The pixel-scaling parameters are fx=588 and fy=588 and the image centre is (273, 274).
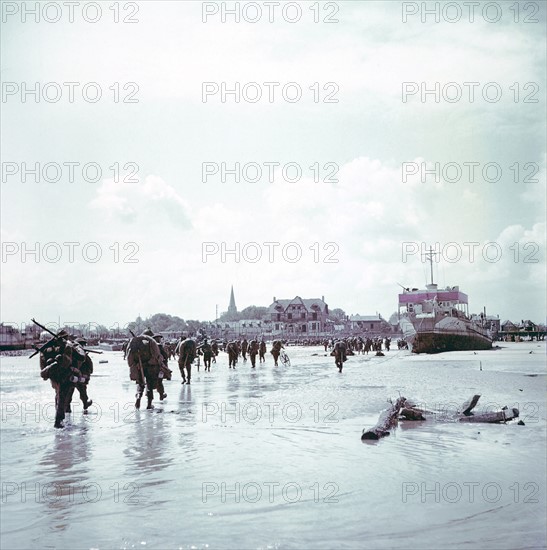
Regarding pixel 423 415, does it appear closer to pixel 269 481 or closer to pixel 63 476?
→ pixel 269 481

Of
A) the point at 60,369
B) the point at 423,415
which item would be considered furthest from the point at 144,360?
the point at 423,415

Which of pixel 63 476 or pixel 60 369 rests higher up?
pixel 60 369

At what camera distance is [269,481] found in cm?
675

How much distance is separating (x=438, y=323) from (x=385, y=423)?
50445 mm

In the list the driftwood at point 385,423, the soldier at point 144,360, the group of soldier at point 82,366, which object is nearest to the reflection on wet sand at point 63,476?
the group of soldier at point 82,366

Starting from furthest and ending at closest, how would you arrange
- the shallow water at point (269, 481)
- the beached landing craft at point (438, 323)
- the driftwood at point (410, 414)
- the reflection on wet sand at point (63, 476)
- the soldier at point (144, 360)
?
the beached landing craft at point (438, 323) → the soldier at point (144, 360) → the driftwood at point (410, 414) → the reflection on wet sand at point (63, 476) → the shallow water at point (269, 481)

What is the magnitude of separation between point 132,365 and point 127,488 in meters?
6.45

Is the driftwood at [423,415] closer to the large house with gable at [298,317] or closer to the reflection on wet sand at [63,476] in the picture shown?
the reflection on wet sand at [63,476]

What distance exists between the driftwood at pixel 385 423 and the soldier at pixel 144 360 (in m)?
5.11

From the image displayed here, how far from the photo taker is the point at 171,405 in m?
14.0

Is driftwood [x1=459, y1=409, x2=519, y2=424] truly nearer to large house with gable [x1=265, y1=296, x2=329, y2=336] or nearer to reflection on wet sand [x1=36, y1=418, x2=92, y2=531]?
reflection on wet sand [x1=36, y1=418, x2=92, y2=531]

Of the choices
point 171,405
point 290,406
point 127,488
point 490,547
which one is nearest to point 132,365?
point 171,405

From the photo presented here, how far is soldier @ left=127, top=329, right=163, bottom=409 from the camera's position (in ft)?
41.7

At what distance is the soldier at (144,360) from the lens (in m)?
12.7
